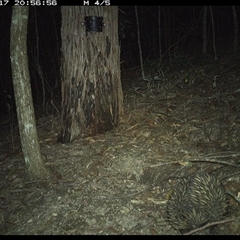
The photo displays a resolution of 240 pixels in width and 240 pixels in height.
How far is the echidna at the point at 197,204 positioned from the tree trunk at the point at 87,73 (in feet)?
7.51

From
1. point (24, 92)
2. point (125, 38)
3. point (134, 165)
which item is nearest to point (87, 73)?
point (24, 92)

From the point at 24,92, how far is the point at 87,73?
4.53 ft

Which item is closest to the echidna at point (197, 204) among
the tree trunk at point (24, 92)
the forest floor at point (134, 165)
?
the forest floor at point (134, 165)

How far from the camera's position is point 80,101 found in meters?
5.25

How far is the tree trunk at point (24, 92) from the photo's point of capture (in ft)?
13.1

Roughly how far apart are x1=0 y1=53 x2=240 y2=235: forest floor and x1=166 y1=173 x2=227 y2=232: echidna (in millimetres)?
140

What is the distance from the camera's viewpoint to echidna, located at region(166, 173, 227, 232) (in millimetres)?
3328

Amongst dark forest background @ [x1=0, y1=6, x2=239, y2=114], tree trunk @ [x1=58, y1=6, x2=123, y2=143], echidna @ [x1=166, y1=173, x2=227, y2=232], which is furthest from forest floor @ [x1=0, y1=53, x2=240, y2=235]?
dark forest background @ [x1=0, y1=6, x2=239, y2=114]

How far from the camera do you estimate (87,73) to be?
205 inches

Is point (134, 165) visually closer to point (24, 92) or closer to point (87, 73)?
point (87, 73)

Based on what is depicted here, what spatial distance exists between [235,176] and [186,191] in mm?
797

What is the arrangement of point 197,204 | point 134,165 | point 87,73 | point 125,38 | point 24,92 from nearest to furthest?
point 197,204 → point 24,92 → point 134,165 → point 87,73 → point 125,38

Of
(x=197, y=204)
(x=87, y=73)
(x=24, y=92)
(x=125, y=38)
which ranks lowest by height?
(x=197, y=204)

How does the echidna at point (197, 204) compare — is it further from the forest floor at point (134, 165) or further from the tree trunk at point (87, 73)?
the tree trunk at point (87, 73)
